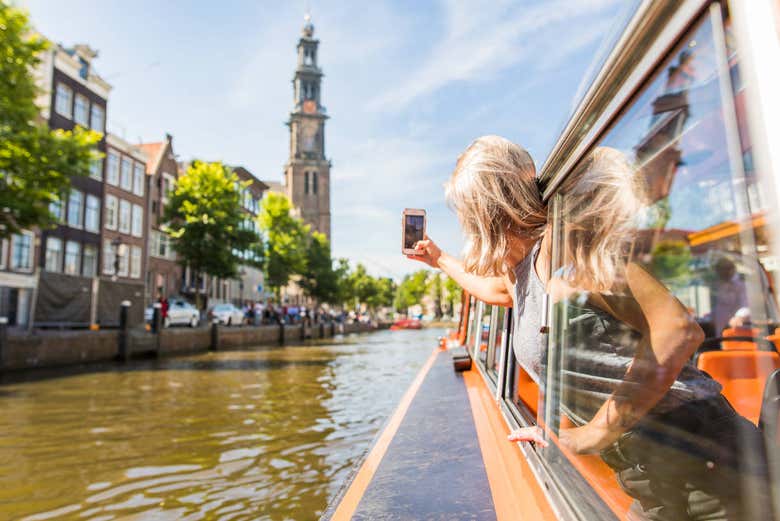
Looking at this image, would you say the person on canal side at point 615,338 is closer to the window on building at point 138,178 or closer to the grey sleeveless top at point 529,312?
the grey sleeveless top at point 529,312

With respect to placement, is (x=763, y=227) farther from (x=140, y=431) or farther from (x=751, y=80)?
(x=140, y=431)

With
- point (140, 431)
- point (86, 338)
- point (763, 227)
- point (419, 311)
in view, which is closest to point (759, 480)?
point (763, 227)

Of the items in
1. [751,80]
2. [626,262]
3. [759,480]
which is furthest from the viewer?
[626,262]

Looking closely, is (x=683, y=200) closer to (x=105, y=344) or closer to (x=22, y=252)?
(x=105, y=344)

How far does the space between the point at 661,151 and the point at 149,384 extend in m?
11.4

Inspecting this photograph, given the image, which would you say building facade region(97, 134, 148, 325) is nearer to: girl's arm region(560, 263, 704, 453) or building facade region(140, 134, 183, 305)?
building facade region(140, 134, 183, 305)

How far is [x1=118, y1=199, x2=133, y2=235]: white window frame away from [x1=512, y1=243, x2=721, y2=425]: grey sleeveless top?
96.5 ft

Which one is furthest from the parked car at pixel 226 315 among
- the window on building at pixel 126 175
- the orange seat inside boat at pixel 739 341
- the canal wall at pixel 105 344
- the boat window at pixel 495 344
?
the orange seat inside boat at pixel 739 341

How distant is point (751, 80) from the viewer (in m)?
0.67

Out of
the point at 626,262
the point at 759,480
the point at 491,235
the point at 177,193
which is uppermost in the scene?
the point at 177,193

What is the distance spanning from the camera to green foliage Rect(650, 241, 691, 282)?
37.5 inches

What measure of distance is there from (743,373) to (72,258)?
27088 millimetres

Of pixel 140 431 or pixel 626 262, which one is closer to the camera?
pixel 626 262

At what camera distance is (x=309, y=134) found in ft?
254
